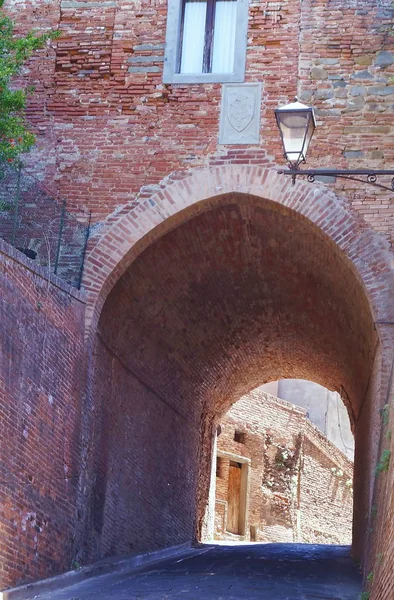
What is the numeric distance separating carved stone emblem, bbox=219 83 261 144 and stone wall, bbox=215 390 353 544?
11334 mm

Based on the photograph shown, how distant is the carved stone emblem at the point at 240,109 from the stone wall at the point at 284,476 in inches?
448

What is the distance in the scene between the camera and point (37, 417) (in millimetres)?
9727

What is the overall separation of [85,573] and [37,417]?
2.16 meters

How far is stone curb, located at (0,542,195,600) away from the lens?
29.6ft

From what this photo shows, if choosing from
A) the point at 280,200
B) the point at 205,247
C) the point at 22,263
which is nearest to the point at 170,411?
the point at 205,247

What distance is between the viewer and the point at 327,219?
37.1ft

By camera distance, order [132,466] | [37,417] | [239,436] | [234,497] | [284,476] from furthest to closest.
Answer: [284,476], [239,436], [234,497], [132,466], [37,417]

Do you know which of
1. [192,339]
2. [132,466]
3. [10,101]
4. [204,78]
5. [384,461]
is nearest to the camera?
[384,461]

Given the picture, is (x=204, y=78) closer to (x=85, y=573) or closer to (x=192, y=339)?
(x=192, y=339)

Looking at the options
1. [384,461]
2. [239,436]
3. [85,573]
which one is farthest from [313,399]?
[384,461]

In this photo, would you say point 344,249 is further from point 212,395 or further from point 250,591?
point 212,395

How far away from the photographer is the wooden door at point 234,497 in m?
22.9

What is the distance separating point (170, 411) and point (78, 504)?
4620 millimetres

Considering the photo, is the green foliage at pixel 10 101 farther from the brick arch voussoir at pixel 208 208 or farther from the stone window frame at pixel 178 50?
the stone window frame at pixel 178 50
